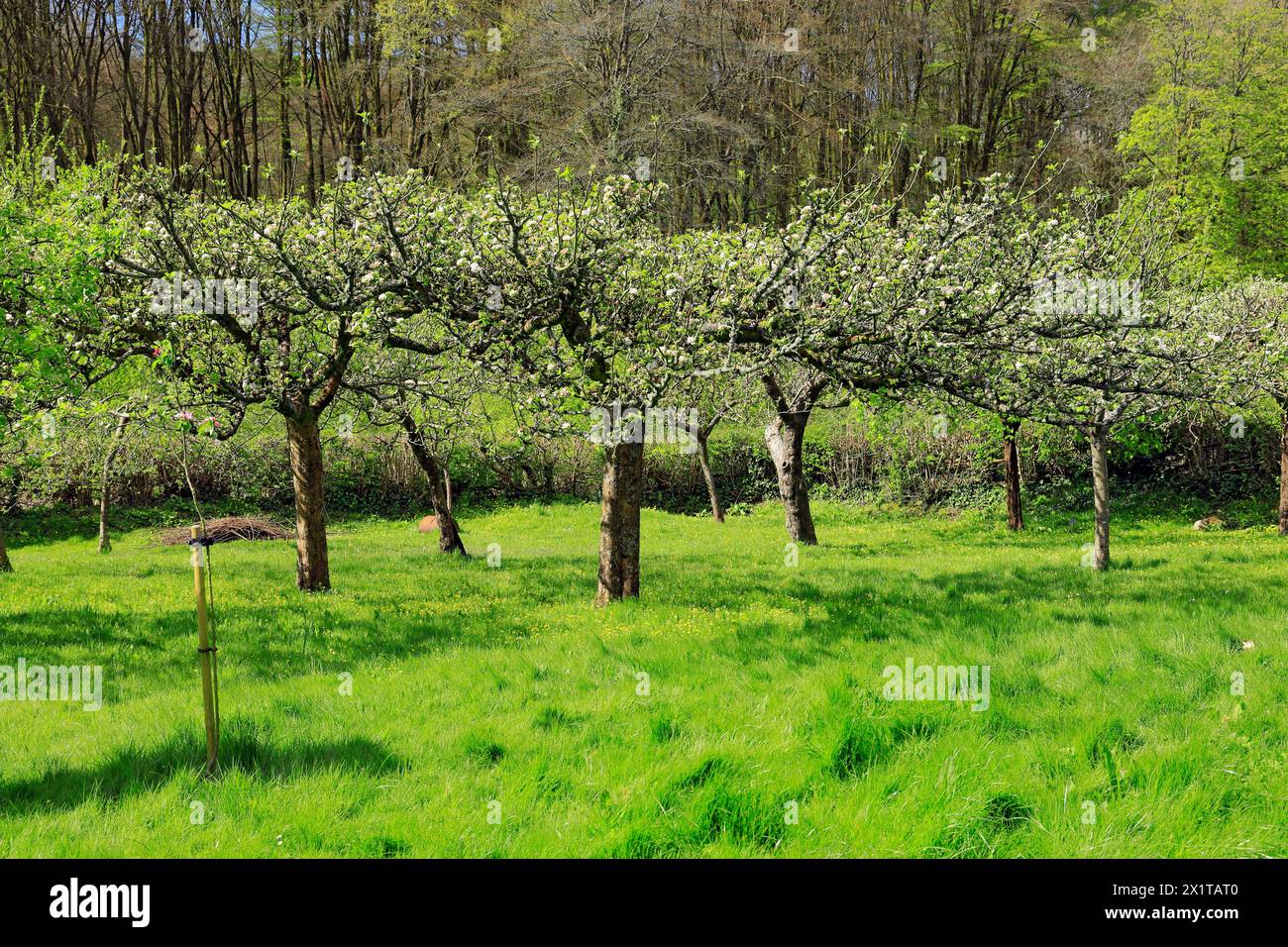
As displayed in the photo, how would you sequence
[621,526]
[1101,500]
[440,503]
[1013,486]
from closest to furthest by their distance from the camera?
[621,526] < [1101,500] < [440,503] < [1013,486]

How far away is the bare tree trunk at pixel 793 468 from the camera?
20.6 meters

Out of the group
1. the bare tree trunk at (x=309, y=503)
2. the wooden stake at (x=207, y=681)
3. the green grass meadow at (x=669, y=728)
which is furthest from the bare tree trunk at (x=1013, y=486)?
the wooden stake at (x=207, y=681)

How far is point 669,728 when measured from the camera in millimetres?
6727

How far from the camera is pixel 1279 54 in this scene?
3303 centimetres

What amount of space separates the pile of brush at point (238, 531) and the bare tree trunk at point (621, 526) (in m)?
16.8

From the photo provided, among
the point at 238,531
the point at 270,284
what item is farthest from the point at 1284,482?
the point at 238,531

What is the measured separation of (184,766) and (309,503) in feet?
29.5

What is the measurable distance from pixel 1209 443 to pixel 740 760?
27.3m

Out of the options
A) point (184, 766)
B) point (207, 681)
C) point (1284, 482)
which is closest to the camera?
point (207, 681)

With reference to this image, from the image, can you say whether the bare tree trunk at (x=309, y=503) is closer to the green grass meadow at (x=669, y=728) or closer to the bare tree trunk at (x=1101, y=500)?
the green grass meadow at (x=669, y=728)

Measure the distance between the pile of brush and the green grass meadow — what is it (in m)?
12.8

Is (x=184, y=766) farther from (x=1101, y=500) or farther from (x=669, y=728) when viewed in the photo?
(x=1101, y=500)

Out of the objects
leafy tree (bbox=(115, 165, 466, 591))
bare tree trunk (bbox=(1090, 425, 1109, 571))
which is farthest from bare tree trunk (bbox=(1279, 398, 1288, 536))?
leafy tree (bbox=(115, 165, 466, 591))
